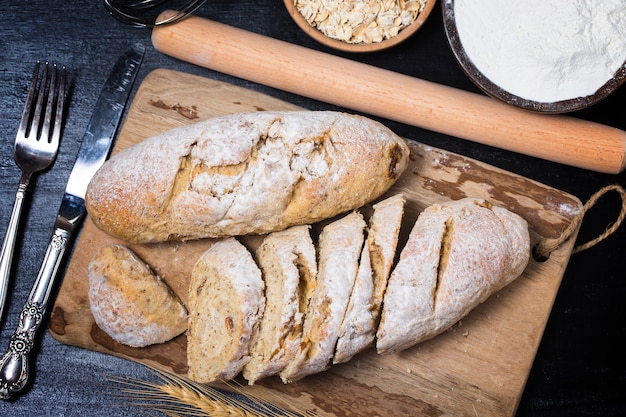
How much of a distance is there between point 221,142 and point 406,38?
959mm

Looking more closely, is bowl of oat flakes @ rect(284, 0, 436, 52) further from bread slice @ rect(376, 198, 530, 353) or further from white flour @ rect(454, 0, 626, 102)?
bread slice @ rect(376, 198, 530, 353)

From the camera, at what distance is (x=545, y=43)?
2.28 metres

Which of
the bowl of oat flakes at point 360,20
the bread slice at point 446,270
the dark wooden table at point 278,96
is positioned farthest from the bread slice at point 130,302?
the bowl of oat flakes at point 360,20

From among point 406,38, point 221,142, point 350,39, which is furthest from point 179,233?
point 406,38

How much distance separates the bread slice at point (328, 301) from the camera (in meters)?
2.03

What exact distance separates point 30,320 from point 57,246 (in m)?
0.33

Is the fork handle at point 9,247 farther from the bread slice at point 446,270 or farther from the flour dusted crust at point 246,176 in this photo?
the bread slice at point 446,270

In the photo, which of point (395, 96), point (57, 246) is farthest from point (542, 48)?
point (57, 246)

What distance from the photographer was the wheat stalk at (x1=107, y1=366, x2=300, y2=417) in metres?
2.24

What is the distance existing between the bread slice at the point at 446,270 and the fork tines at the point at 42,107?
5.48 feet

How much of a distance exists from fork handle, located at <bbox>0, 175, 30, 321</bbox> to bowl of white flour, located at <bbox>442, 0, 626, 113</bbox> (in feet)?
6.48

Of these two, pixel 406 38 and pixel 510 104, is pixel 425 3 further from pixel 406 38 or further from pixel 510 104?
pixel 510 104

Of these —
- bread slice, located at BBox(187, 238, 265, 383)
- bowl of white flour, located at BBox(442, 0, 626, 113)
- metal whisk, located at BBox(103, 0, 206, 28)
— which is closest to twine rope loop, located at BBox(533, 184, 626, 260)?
bowl of white flour, located at BBox(442, 0, 626, 113)

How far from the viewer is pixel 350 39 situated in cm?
251
